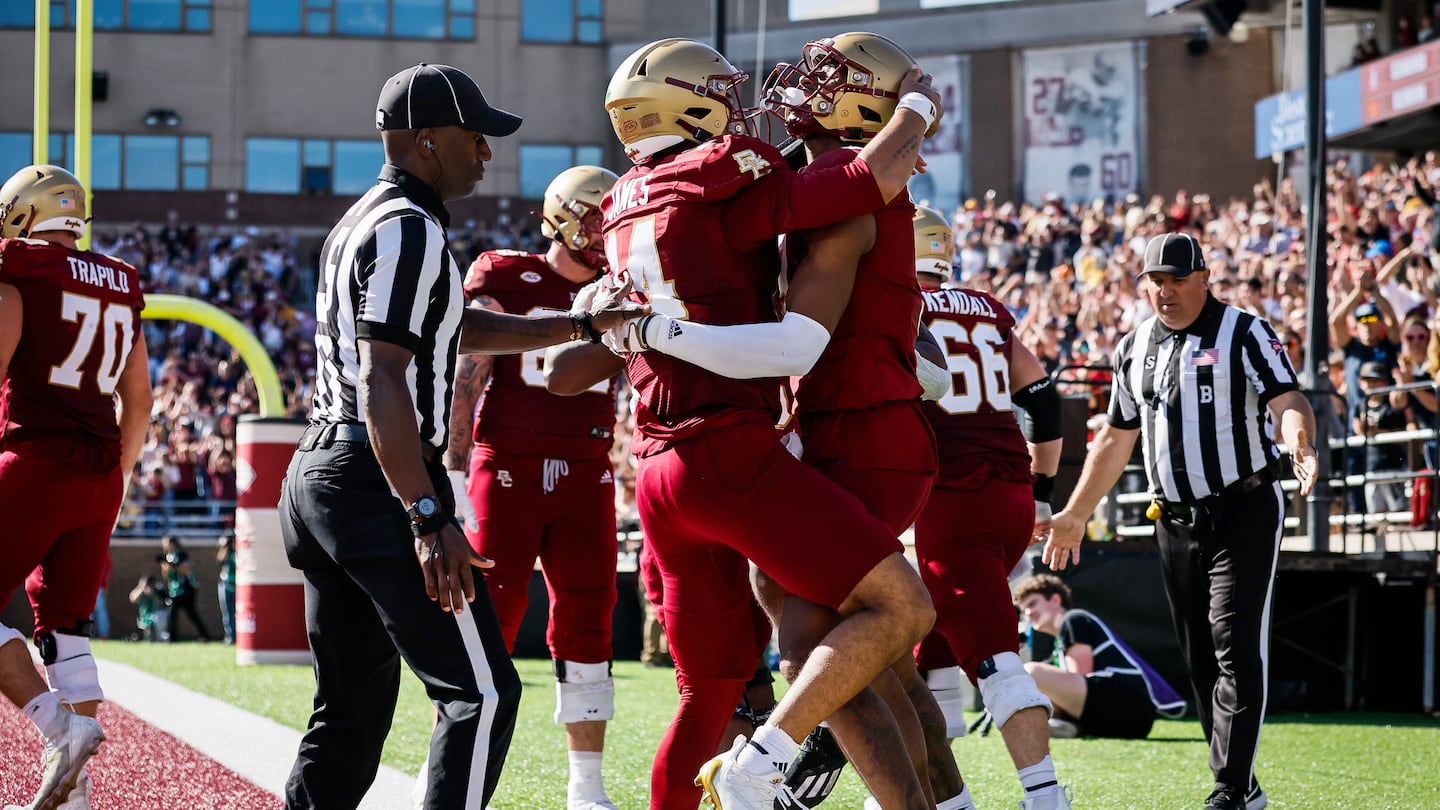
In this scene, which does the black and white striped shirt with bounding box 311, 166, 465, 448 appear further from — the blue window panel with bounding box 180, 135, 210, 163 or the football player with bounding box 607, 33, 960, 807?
the blue window panel with bounding box 180, 135, 210, 163

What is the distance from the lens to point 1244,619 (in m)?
5.65

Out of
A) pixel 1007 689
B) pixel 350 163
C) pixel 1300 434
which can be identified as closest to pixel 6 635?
pixel 1007 689

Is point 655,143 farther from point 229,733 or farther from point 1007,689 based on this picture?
point 229,733

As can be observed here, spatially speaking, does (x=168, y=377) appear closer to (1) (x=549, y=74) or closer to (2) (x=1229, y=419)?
(1) (x=549, y=74)

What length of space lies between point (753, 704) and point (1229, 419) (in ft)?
6.83

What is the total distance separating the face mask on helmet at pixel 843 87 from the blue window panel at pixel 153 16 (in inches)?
1387

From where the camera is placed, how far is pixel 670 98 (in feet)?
13.1

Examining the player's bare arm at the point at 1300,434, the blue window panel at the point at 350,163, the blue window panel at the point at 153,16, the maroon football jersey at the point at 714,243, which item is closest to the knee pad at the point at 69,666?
the maroon football jersey at the point at 714,243

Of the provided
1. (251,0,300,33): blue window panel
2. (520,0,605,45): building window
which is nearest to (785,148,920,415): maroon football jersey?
(520,0,605,45): building window

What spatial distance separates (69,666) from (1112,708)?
5313 millimetres

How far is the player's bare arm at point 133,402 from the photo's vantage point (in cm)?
558

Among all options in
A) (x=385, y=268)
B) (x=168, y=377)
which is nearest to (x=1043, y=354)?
(x=385, y=268)

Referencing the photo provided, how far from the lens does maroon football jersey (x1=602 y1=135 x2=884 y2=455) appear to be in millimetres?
3670

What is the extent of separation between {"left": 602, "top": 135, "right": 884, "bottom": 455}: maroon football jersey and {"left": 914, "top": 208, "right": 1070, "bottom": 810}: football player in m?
1.25
